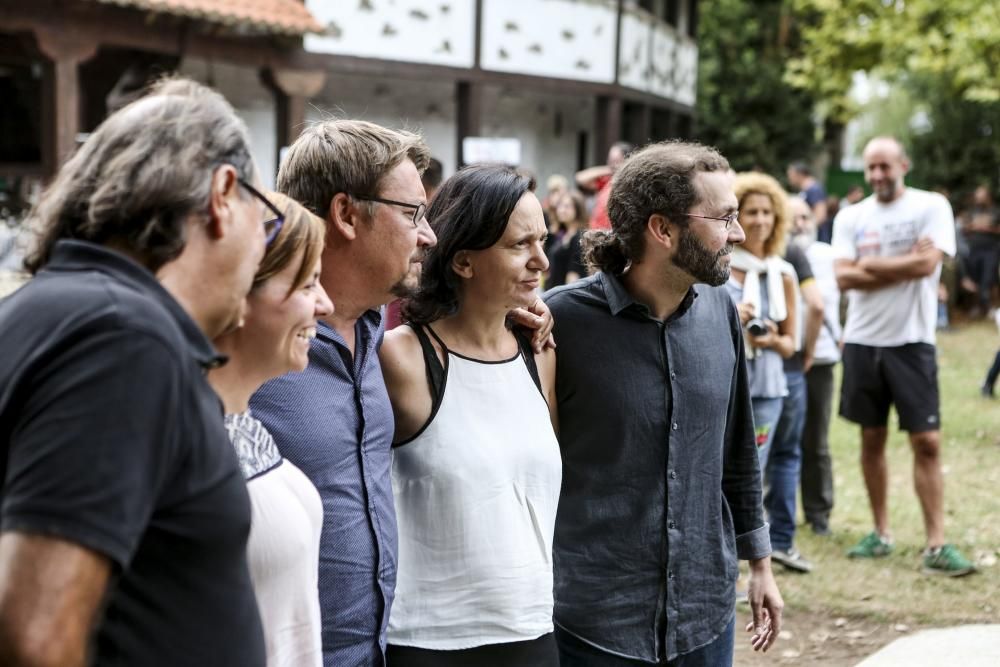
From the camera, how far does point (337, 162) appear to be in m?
2.48

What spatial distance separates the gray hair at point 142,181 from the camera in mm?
1492

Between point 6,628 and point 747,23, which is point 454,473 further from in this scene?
point 747,23

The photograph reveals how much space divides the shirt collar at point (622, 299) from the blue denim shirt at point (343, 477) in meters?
0.85

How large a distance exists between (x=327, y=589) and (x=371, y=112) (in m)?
15.6

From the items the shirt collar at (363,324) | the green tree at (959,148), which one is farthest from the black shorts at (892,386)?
the green tree at (959,148)

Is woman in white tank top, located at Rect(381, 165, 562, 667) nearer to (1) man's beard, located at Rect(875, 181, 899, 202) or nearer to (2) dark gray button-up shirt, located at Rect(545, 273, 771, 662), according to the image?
(2) dark gray button-up shirt, located at Rect(545, 273, 771, 662)

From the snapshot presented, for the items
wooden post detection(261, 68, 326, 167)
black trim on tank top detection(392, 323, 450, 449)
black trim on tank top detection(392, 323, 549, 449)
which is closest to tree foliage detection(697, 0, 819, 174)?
wooden post detection(261, 68, 326, 167)

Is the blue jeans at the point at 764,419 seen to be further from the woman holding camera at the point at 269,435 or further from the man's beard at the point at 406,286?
the woman holding camera at the point at 269,435

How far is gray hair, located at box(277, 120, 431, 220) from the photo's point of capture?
2.47m

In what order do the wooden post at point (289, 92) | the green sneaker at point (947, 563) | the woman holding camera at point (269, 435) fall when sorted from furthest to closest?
the wooden post at point (289, 92) → the green sneaker at point (947, 563) → the woman holding camera at point (269, 435)

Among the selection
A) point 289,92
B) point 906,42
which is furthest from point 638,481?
point 906,42

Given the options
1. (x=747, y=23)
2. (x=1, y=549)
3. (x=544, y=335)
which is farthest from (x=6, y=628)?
(x=747, y=23)

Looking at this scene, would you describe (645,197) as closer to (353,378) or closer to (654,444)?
(654,444)

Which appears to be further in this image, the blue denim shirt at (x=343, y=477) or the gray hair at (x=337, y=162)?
the gray hair at (x=337, y=162)
